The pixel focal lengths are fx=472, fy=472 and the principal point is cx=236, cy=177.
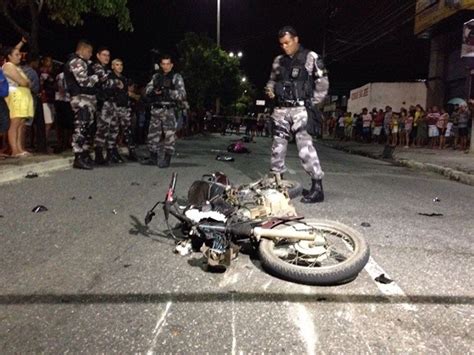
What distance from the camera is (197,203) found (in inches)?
154

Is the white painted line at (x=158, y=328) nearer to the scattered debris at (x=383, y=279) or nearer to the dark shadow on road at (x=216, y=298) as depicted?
the dark shadow on road at (x=216, y=298)

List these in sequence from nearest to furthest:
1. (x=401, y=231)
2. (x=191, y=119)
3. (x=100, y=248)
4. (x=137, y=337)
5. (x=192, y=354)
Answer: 1. (x=192, y=354)
2. (x=137, y=337)
3. (x=100, y=248)
4. (x=401, y=231)
5. (x=191, y=119)

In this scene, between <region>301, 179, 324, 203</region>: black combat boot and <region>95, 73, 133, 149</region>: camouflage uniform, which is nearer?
<region>301, 179, 324, 203</region>: black combat boot

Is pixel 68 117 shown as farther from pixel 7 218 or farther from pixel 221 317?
pixel 221 317

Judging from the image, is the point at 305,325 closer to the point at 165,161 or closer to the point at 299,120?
the point at 299,120

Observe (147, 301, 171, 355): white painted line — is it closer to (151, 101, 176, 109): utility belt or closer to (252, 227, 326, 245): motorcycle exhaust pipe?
(252, 227, 326, 245): motorcycle exhaust pipe

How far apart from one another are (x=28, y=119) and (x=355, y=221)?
688 cm

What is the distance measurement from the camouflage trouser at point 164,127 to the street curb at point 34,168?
1.68 m

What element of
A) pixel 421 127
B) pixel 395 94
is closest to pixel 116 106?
pixel 421 127

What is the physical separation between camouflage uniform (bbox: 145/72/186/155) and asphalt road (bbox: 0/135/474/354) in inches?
154

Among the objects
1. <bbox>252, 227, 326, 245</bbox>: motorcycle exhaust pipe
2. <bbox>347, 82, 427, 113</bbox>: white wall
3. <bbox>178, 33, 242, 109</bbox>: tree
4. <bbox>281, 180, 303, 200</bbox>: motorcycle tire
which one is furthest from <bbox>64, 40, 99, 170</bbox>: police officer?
<bbox>178, 33, 242, 109</bbox>: tree

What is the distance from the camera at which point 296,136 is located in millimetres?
5871

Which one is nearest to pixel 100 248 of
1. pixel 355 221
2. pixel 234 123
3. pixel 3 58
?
pixel 355 221

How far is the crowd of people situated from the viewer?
687 inches
